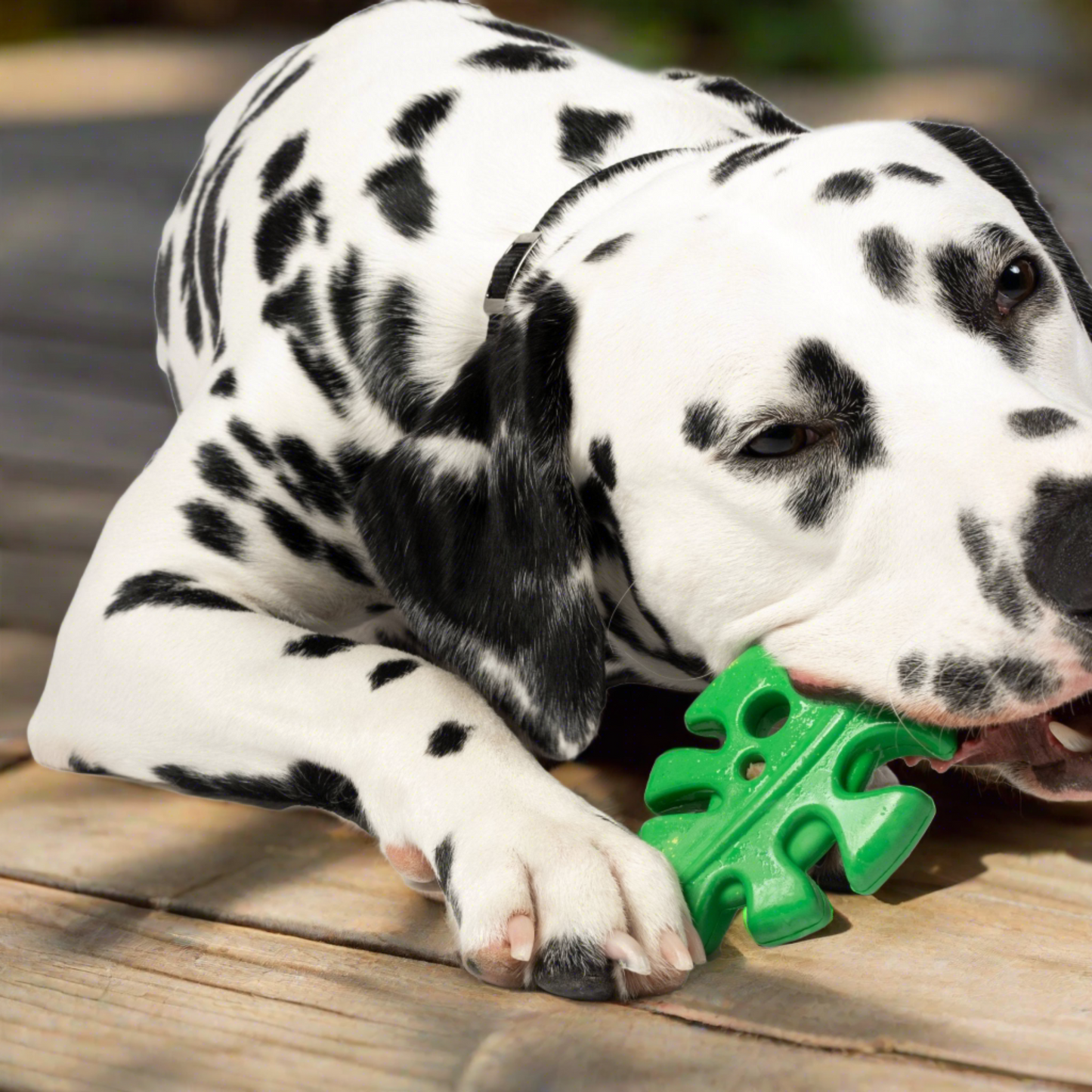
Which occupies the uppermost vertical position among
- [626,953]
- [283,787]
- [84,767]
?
[626,953]

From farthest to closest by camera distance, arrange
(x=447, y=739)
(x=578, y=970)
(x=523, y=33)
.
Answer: (x=523, y=33) < (x=447, y=739) < (x=578, y=970)

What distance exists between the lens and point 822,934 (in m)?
2.10

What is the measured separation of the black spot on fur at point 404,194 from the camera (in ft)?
9.02

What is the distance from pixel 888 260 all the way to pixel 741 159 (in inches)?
14.9

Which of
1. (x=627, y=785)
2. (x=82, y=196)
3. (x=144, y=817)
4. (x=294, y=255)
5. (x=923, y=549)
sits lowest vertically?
(x=82, y=196)

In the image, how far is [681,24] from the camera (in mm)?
15391

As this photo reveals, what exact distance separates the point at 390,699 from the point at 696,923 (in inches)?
23.1

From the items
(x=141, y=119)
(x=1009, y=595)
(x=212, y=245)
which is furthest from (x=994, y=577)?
(x=141, y=119)

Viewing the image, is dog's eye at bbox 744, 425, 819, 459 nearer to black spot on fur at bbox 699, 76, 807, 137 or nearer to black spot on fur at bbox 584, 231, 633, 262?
black spot on fur at bbox 584, 231, 633, 262

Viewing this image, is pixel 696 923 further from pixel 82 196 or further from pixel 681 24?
pixel 681 24

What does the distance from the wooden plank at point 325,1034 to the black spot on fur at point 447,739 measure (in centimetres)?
30

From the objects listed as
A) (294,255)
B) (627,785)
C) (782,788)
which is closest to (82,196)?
(294,255)

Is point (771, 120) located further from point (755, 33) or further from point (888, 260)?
point (755, 33)

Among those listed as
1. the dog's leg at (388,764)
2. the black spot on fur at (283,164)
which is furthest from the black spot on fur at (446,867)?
the black spot on fur at (283,164)
